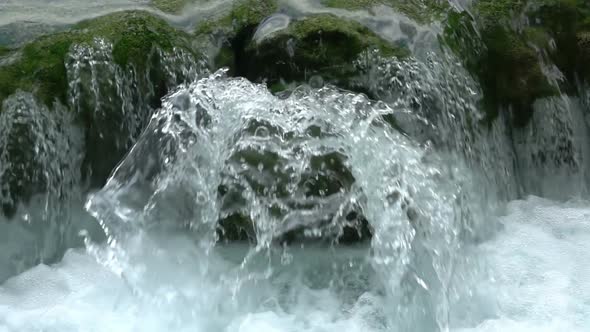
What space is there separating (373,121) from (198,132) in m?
1.03

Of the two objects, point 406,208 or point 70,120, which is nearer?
point 406,208

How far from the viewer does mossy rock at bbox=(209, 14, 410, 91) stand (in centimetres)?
511

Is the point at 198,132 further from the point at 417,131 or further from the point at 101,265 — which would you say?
the point at 417,131

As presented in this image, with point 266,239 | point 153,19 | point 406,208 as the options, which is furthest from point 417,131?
point 153,19

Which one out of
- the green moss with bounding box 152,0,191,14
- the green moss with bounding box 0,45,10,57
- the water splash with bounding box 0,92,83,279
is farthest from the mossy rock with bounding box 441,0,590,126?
the green moss with bounding box 0,45,10,57

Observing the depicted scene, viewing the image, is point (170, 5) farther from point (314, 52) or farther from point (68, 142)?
point (68, 142)

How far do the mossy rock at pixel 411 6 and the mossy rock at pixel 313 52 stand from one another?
0.75ft

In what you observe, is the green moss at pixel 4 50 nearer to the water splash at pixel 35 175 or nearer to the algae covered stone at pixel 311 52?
the water splash at pixel 35 175

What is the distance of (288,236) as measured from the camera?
4.52 m

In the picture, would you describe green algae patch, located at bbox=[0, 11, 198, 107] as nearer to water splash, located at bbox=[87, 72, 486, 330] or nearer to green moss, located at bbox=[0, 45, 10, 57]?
green moss, located at bbox=[0, 45, 10, 57]

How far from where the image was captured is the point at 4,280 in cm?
459

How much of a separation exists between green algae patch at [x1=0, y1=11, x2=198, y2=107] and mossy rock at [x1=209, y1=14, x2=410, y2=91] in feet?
1.49

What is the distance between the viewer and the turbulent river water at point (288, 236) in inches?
166

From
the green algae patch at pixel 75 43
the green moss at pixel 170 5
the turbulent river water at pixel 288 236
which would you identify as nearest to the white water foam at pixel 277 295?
the turbulent river water at pixel 288 236
